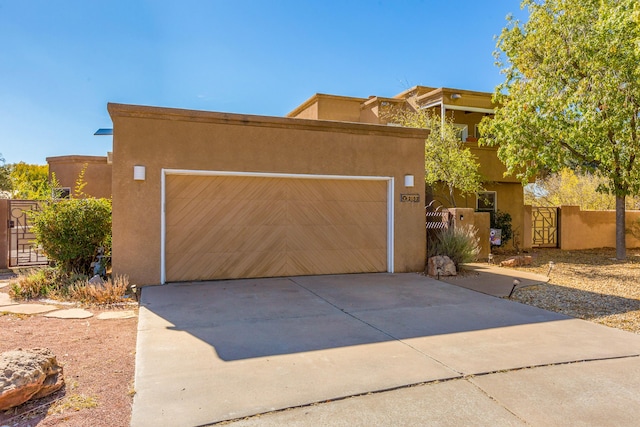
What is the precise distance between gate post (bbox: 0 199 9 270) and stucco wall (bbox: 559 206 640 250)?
1827cm

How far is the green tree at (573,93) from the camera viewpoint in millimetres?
11797

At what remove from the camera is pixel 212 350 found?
500cm

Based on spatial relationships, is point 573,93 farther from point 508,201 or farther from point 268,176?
point 268,176

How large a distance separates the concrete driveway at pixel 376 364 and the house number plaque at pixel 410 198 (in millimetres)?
3719

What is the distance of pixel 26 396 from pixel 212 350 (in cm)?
186

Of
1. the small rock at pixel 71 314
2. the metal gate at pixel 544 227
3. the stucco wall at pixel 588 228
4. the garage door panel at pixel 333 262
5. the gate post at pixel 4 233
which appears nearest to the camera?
the small rock at pixel 71 314

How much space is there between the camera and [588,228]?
1745 centimetres

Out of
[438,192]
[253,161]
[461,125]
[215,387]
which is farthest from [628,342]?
[461,125]

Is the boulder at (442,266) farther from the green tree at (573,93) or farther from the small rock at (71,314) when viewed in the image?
the small rock at (71,314)

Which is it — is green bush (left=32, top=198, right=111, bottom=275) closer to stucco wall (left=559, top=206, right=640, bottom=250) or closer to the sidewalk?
the sidewalk

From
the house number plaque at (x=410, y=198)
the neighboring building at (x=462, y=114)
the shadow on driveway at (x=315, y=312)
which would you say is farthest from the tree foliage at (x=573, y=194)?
the shadow on driveway at (x=315, y=312)

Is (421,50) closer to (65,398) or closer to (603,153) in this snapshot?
(603,153)

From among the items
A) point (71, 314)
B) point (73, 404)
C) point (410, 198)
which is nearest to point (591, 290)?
point (410, 198)

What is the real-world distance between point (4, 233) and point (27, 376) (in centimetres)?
967
